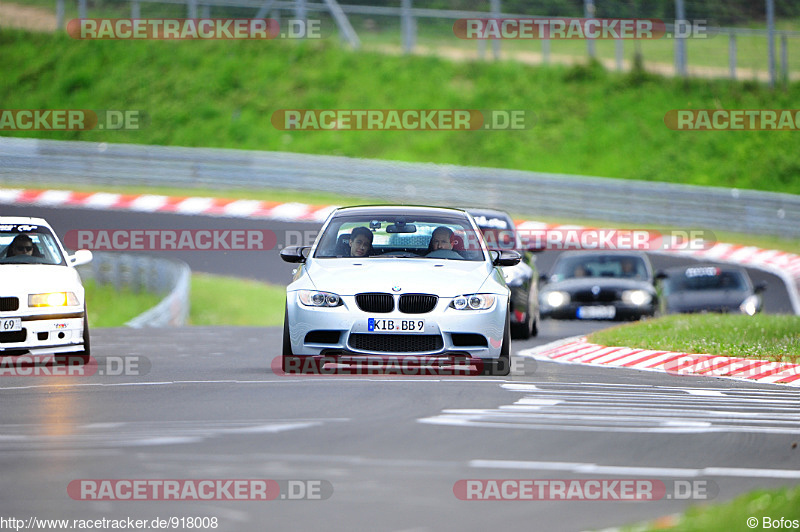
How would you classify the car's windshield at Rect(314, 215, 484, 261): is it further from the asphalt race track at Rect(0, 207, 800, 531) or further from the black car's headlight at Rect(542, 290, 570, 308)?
the black car's headlight at Rect(542, 290, 570, 308)

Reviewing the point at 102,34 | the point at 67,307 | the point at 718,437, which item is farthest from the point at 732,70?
the point at 718,437

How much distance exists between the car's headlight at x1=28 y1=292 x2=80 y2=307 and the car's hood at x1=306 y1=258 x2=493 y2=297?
257cm

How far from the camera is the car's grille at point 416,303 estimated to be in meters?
11.6

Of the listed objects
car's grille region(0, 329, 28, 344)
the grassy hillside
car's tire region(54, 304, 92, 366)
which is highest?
the grassy hillside

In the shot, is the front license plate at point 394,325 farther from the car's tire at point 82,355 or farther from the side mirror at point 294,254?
the car's tire at point 82,355

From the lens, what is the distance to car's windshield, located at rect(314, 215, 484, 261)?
12.7m

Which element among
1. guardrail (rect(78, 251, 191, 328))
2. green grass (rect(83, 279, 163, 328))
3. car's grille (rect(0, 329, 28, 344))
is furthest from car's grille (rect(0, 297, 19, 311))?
green grass (rect(83, 279, 163, 328))

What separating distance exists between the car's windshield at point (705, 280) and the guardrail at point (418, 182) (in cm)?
603

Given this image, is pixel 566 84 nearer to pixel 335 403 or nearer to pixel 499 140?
pixel 499 140

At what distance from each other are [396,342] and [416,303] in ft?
1.15

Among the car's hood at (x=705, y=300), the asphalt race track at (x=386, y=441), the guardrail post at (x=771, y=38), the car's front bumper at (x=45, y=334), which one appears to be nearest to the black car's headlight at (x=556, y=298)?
the car's hood at (x=705, y=300)

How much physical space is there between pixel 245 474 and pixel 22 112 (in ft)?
131

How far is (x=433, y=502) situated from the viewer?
6.43 m

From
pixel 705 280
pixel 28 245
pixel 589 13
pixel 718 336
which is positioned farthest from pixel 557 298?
pixel 589 13
